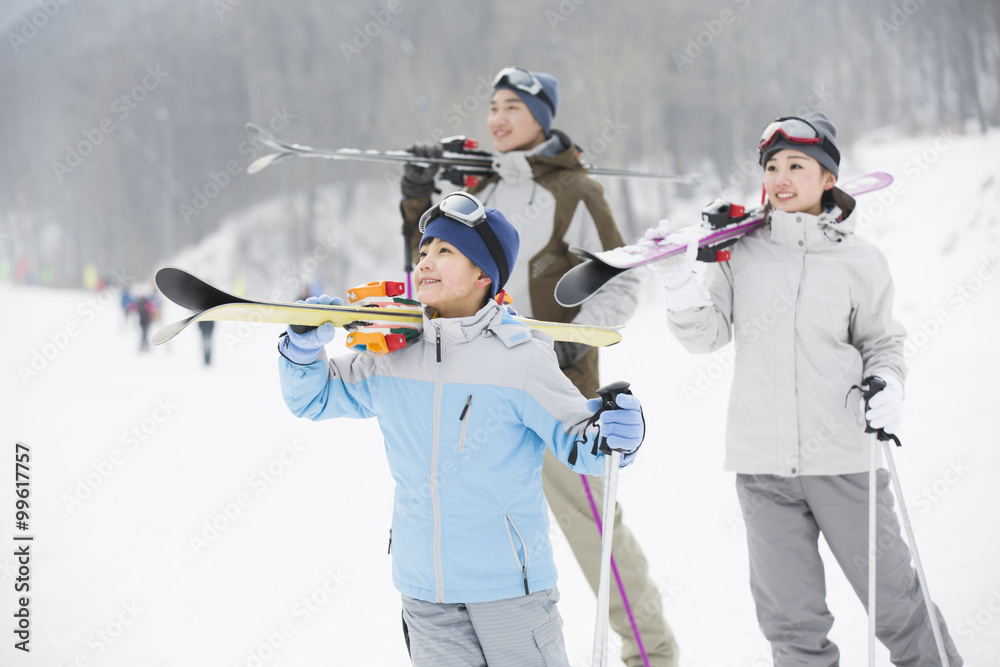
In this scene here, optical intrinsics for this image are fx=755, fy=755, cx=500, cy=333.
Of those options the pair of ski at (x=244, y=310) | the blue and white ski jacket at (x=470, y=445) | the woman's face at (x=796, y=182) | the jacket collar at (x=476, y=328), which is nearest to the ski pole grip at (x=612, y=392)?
the blue and white ski jacket at (x=470, y=445)

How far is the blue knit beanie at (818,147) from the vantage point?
7.94ft

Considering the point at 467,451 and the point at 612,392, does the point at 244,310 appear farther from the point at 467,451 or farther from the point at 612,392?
the point at 612,392

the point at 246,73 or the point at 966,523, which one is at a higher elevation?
the point at 246,73

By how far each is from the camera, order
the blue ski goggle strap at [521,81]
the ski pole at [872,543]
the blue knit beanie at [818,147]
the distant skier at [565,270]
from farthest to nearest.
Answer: the blue ski goggle strap at [521,81], the distant skier at [565,270], the blue knit beanie at [818,147], the ski pole at [872,543]

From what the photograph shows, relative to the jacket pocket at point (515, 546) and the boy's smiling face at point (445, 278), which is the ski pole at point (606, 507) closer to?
the jacket pocket at point (515, 546)

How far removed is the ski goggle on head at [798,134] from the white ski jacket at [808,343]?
0.71 feet

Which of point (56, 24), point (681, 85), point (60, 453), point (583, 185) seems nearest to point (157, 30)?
point (56, 24)

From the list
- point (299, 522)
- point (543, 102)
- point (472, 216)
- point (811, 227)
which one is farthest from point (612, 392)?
point (299, 522)

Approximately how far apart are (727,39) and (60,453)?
24133 mm

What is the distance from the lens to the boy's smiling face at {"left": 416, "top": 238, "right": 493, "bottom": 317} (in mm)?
1911

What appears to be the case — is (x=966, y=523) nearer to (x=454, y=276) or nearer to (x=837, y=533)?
(x=837, y=533)

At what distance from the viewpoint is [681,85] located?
2609cm

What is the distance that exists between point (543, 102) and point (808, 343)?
4.52ft

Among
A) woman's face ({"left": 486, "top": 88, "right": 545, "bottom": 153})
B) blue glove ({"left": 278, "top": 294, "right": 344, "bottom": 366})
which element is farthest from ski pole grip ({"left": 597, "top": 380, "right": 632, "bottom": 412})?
woman's face ({"left": 486, "top": 88, "right": 545, "bottom": 153})
